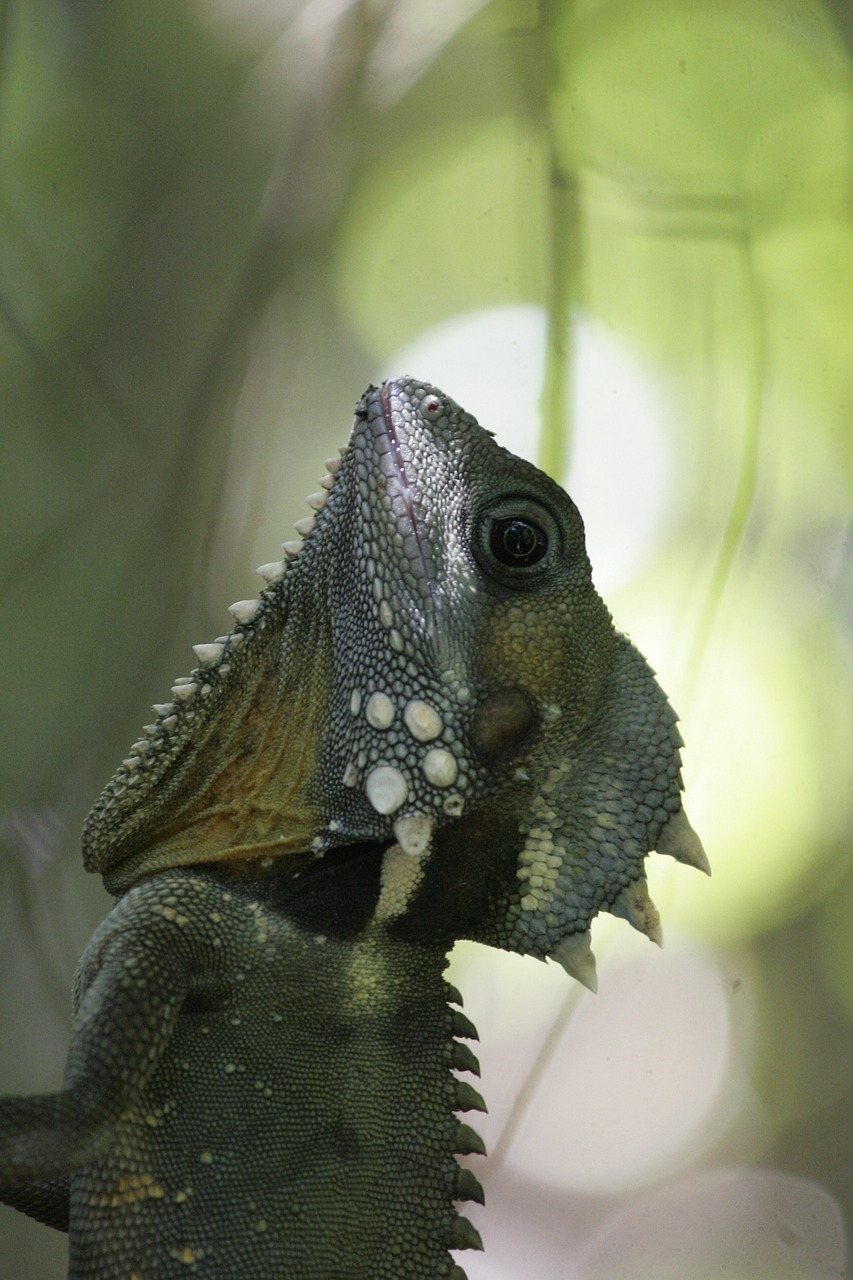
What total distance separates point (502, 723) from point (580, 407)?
963 millimetres

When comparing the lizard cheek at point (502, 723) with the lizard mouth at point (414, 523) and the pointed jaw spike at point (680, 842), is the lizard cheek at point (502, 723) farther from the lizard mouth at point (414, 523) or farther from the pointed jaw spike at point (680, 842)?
the pointed jaw spike at point (680, 842)

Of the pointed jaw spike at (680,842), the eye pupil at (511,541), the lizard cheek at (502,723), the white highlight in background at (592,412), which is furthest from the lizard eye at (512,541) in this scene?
the white highlight in background at (592,412)

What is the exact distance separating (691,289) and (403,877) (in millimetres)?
1324

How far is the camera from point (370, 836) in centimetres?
124

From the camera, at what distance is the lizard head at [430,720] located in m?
1.20

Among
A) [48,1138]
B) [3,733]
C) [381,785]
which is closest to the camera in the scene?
[48,1138]

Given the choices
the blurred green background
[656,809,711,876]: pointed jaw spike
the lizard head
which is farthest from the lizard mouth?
the blurred green background

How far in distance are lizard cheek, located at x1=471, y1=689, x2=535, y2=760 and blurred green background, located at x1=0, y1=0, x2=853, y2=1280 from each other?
79cm

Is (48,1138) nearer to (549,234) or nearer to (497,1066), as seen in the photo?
(497,1066)

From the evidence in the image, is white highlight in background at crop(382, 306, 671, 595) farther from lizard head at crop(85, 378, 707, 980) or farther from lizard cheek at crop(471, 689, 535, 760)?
lizard cheek at crop(471, 689, 535, 760)

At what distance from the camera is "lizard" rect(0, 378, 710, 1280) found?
3.86ft

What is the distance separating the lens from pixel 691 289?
1987 millimetres

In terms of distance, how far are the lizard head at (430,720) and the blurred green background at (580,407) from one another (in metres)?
0.67

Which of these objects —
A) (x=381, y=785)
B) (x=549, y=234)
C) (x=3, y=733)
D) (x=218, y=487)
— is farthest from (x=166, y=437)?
(x=381, y=785)
